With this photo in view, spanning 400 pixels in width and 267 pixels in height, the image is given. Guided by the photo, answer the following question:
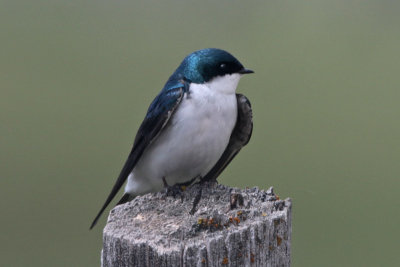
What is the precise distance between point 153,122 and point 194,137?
185 mm

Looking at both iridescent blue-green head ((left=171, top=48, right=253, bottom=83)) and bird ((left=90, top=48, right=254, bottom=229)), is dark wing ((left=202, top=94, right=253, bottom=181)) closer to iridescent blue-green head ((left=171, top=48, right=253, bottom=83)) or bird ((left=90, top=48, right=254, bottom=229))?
bird ((left=90, top=48, right=254, bottom=229))

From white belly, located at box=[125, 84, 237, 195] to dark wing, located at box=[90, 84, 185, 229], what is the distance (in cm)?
4

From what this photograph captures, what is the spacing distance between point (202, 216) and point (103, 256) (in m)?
0.27

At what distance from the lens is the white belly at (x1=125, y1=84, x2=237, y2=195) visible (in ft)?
8.93

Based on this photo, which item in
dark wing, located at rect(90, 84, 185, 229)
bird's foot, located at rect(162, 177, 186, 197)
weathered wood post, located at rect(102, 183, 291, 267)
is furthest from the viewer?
dark wing, located at rect(90, 84, 185, 229)

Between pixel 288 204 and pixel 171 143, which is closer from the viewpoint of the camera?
pixel 288 204

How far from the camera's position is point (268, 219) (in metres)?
1.69

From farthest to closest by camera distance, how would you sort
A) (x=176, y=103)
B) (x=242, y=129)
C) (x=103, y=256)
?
(x=242, y=129) → (x=176, y=103) → (x=103, y=256)

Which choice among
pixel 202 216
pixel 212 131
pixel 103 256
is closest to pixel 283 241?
pixel 202 216

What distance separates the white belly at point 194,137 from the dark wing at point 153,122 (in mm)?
40

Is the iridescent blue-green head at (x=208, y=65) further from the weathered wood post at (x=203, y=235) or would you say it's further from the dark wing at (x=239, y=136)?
the weathered wood post at (x=203, y=235)

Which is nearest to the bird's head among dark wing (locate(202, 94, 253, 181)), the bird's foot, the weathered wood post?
dark wing (locate(202, 94, 253, 181))

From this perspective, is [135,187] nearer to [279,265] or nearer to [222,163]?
[222,163]

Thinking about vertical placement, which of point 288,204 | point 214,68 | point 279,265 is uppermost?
point 214,68
